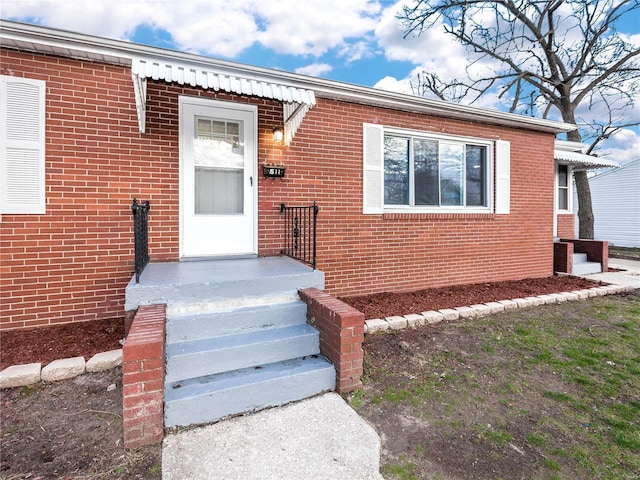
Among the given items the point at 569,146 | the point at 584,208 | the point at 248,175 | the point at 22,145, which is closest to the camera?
the point at 22,145

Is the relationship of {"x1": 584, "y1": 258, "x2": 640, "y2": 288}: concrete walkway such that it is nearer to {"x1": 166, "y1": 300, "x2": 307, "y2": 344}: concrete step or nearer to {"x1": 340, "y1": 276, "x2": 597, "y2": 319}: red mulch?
{"x1": 340, "y1": 276, "x2": 597, "y2": 319}: red mulch

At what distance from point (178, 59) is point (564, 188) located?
9771 millimetres

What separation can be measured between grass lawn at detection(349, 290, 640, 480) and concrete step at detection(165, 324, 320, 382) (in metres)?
0.61

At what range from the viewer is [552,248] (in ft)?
22.8

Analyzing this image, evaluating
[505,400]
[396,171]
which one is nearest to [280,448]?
[505,400]

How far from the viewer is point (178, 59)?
3.75 metres

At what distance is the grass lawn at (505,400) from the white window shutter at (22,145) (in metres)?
3.84

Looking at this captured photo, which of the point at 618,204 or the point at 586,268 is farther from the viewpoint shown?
the point at 618,204

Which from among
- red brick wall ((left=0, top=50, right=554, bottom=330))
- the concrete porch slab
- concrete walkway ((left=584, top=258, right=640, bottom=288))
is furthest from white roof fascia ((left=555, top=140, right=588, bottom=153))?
the concrete porch slab

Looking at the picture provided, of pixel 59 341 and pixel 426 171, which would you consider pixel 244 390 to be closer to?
pixel 59 341

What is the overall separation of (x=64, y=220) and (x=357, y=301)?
12.2 feet

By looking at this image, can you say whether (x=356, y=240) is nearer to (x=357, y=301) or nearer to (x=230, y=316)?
(x=357, y=301)

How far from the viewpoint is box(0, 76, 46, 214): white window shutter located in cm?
339

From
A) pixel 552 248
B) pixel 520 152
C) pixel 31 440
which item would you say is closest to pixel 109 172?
pixel 31 440
